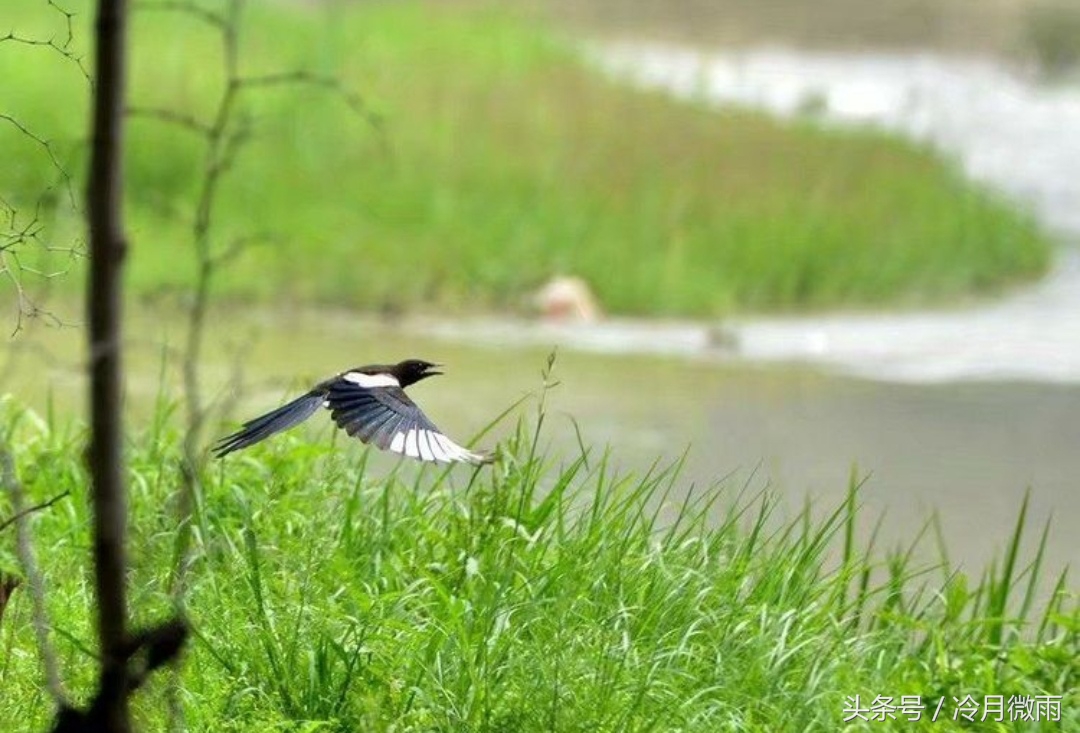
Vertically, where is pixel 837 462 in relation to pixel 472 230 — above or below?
below

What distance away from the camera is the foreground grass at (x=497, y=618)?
2.99m

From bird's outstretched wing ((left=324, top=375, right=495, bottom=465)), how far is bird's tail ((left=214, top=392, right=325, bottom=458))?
0.04m

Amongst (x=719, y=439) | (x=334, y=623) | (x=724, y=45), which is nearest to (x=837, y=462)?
(x=719, y=439)

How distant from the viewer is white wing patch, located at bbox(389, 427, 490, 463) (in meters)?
3.05

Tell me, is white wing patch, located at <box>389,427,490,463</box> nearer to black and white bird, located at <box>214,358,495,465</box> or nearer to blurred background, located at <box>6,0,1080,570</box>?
black and white bird, located at <box>214,358,495,465</box>

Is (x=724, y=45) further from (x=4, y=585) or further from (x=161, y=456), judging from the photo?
(x=4, y=585)

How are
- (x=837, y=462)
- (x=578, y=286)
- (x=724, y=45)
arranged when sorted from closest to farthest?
(x=837, y=462) → (x=578, y=286) → (x=724, y=45)

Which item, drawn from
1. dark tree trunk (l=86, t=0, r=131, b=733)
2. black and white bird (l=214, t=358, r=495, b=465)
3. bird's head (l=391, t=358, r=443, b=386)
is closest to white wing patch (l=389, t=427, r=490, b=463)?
black and white bird (l=214, t=358, r=495, b=465)

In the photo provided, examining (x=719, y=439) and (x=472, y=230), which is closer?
(x=719, y=439)

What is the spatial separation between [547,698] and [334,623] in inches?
14.6

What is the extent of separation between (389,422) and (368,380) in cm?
19

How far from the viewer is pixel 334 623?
3.14 meters

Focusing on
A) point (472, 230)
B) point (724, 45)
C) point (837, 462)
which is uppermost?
point (724, 45)

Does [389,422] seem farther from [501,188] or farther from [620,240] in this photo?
[501,188]
